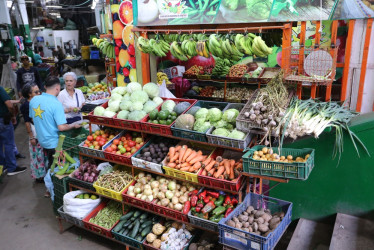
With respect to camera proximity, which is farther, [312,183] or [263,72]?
[263,72]

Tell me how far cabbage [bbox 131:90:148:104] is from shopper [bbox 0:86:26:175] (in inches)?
120

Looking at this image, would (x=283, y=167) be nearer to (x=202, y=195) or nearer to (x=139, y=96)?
(x=202, y=195)

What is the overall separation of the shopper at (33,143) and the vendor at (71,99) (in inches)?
19.6

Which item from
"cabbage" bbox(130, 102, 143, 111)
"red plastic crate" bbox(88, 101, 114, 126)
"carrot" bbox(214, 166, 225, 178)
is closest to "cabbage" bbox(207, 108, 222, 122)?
"carrot" bbox(214, 166, 225, 178)

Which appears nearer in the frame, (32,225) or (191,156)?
(191,156)

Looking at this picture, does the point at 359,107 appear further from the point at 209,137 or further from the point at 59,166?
the point at 59,166

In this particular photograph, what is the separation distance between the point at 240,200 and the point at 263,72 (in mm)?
4594

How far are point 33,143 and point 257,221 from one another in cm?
433

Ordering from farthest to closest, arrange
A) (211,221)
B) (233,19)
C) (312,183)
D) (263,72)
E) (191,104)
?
(263,72) → (191,104) → (233,19) → (312,183) → (211,221)

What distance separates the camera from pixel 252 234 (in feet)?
9.00

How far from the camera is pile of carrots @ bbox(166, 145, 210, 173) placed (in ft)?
11.5

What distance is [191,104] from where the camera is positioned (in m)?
4.21

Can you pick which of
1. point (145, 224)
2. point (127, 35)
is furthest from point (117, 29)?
point (145, 224)

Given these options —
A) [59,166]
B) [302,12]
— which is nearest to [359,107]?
[302,12]
